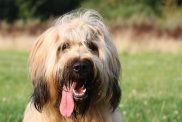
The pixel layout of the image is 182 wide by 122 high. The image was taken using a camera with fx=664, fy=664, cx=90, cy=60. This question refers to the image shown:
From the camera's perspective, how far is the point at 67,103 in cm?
614

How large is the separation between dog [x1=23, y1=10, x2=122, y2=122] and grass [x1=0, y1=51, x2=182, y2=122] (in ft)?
4.52

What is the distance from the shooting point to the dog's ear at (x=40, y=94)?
20.1ft

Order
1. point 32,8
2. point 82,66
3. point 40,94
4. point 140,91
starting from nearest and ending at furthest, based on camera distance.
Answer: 1. point 82,66
2. point 40,94
3. point 140,91
4. point 32,8

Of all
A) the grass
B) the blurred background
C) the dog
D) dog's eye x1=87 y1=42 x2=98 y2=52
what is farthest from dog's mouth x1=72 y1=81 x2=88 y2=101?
the grass

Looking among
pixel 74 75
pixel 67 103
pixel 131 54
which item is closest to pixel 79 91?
pixel 67 103

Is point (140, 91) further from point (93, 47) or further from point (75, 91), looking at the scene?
point (75, 91)

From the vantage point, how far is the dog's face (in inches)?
234

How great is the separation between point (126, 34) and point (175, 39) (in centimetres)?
226

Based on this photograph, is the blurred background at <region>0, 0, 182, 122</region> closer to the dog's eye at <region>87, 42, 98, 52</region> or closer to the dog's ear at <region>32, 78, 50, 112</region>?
the dog's eye at <region>87, 42, 98, 52</region>

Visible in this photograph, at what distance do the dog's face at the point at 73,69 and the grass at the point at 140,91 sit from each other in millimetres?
1412

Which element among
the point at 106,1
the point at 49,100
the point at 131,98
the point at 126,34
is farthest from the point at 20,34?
the point at 49,100

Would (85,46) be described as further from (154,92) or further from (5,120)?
(154,92)

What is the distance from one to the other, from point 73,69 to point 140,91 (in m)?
6.30

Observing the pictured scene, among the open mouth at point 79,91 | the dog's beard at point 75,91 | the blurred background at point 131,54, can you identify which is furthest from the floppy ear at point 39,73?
the blurred background at point 131,54
